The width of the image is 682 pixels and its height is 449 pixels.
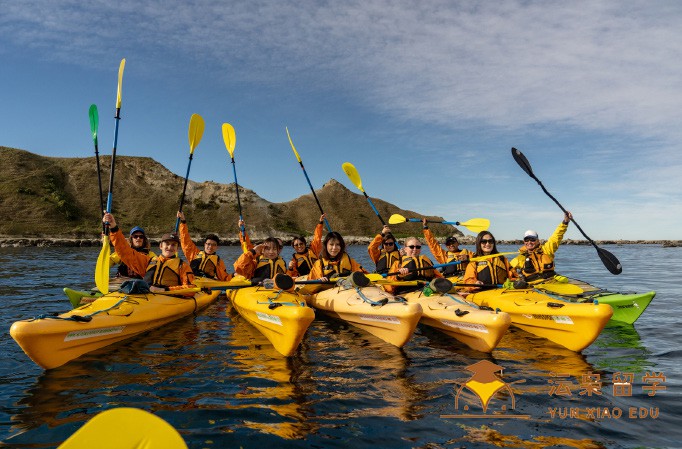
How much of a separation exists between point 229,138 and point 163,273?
25.6 ft

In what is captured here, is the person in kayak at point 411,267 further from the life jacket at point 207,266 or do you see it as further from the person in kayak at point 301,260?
the life jacket at point 207,266

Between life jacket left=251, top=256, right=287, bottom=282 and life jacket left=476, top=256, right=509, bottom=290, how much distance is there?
3.97m

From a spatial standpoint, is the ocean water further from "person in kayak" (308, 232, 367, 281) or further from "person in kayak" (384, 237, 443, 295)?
"person in kayak" (308, 232, 367, 281)

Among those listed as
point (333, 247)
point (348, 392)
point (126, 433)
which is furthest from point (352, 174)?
point (126, 433)

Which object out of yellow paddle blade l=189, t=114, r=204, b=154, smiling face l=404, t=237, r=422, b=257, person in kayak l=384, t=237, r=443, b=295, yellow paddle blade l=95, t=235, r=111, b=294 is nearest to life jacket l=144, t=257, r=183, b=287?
yellow paddle blade l=95, t=235, r=111, b=294

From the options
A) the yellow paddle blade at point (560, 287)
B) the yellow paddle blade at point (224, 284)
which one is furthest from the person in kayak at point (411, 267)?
the yellow paddle blade at point (224, 284)

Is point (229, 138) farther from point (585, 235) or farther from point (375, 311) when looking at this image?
point (585, 235)

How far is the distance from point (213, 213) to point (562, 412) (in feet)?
259

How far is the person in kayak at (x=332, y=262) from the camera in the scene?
9047mm

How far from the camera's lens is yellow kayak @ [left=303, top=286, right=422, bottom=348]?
5.79m

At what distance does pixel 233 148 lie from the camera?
14.5m

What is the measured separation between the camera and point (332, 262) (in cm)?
923

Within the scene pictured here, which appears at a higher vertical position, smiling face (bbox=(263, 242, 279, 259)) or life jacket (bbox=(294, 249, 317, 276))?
smiling face (bbox=(263, 242, 279, 259))

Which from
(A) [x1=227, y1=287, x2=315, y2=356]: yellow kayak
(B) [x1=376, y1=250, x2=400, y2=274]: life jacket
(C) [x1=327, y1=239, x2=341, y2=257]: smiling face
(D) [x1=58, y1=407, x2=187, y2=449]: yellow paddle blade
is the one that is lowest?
(A) [x1=227, y1=287, x2=315, y2=356]: yellow kayak
